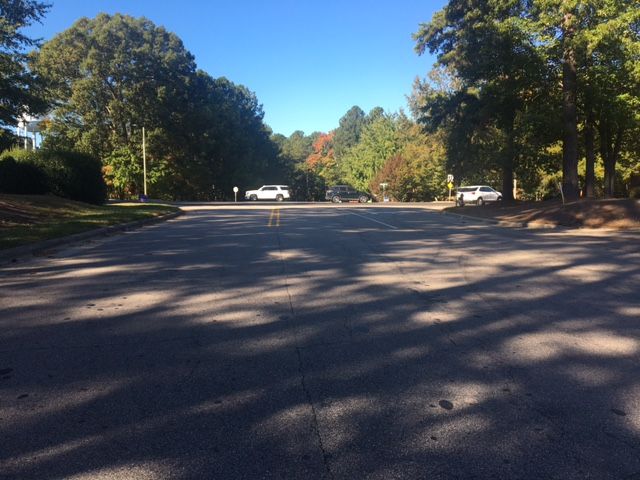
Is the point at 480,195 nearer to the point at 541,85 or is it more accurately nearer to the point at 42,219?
the point at 541,85

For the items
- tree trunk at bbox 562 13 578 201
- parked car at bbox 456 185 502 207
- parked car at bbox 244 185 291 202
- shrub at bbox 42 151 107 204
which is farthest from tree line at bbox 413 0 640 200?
parked car at bbox 244 185 291 202

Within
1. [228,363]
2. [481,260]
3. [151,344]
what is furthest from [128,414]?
[481,260]

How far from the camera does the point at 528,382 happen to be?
4262 millimetres

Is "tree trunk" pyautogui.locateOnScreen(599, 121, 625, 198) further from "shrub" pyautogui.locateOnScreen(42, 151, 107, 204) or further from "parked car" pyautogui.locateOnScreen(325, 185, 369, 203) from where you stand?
"parked car" pyautogui.locateOnScreen(325, 185, 369, 203)

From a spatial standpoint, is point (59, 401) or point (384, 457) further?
point (59, 401)

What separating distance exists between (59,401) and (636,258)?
11684 millimetres

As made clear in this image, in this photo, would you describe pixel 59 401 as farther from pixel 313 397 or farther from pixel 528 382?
pixel 528 382

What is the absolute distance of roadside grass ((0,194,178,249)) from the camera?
508 inches

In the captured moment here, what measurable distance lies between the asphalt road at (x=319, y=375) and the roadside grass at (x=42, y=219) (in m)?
4.15

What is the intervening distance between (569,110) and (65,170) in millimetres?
24595

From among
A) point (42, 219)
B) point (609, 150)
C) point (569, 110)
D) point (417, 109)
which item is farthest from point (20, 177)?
point (417, 109)

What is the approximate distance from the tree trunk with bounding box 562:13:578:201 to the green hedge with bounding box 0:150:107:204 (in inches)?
940

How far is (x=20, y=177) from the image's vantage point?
25.1 metres

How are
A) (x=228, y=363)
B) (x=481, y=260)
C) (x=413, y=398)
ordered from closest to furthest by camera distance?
(x=413, y=398), (x=228, y=363), (x=481, y=260)
